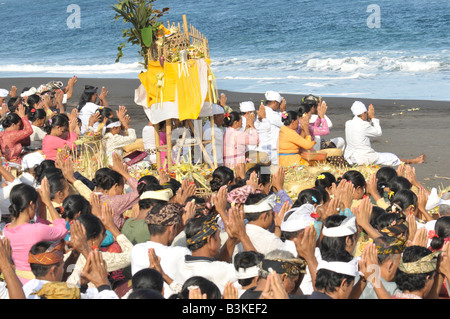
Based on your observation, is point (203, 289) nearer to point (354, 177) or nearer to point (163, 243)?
point (163, 243)

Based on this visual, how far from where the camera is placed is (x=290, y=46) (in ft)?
111

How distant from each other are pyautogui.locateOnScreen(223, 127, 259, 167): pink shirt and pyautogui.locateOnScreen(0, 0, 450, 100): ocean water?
11536mm

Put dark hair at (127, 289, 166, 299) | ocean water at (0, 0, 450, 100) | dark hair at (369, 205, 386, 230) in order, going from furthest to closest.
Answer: ocean water at (0, 0, 450, 100) < dark hair at (369, 205, 386, 230) < dark hair at (127, 289, 166, 299)

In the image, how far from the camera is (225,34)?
128 ft

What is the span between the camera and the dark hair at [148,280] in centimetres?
435

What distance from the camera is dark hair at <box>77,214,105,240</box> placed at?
208 inches

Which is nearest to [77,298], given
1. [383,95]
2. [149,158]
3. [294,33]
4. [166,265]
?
[166,265]

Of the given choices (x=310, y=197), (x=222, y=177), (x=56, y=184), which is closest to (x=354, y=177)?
(x=310, y=197)

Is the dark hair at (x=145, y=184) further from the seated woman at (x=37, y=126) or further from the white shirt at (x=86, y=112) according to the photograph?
the white shirt at (x=86, y=112)

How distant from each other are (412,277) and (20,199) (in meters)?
3.25

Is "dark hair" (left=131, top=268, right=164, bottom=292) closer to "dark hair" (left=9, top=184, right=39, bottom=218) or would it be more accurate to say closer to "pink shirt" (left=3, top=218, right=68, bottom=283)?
"pink shirt" (left=3, top=218, right=68, bottom=283)

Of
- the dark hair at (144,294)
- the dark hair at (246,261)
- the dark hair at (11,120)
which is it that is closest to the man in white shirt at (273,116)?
the dark hair at (11,120)

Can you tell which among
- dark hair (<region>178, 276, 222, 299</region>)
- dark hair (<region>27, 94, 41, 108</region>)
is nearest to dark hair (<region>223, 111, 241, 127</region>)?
dark hair (<region>27, 94, 41, 108</region>)

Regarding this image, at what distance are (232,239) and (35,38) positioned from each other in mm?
42706
